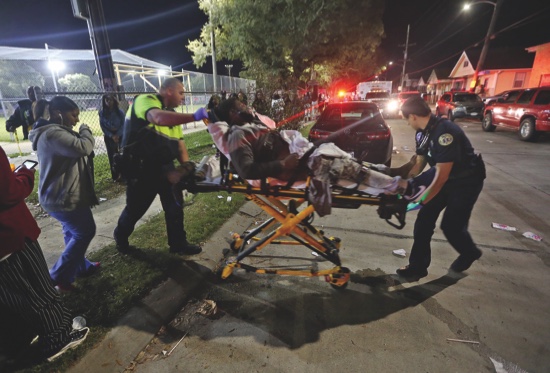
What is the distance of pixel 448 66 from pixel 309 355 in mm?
59165

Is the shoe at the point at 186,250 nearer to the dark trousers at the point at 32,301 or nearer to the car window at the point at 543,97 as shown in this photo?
the dark trousers at the point at 32,301

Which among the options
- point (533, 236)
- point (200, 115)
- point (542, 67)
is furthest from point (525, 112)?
point (542, 67)

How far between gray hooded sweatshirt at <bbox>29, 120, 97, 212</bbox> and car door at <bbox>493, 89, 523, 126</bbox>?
15.0 meters

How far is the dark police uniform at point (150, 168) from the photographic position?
298 centimetres

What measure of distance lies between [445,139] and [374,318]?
1.76 meters

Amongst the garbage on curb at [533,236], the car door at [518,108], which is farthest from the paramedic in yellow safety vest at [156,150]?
the car door at [518,108]

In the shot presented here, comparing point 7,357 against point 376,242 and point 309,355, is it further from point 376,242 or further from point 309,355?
point 376,242

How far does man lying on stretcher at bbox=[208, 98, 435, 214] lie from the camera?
8.27 feet

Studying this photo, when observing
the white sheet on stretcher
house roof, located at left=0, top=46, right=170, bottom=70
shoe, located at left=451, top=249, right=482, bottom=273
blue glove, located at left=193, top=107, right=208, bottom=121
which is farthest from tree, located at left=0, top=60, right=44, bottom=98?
shoe, located at left=451, top=249, right=482, bottom=273

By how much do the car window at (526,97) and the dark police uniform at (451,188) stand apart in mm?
11897

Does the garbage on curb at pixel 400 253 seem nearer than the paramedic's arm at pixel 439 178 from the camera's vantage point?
No

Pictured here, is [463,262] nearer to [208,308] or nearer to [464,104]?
[208,308]

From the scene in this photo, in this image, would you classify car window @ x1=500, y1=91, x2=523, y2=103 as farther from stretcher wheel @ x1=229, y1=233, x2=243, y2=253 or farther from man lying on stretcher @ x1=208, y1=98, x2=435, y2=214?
stretcher wheel @ x1=229, y1=233, x2=243, y2=253

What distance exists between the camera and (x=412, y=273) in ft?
10.5
